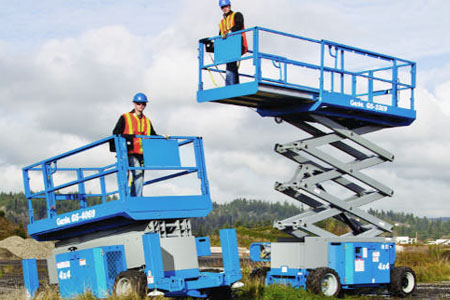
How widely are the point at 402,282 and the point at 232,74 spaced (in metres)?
5.83

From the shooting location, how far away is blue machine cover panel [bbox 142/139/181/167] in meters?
12.0

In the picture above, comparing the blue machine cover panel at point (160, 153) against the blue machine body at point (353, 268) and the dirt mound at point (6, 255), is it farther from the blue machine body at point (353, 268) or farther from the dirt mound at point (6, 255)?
the dirt mound at point (6, 255)

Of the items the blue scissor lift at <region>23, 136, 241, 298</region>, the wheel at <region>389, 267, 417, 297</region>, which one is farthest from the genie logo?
the wheel at <region>389, 267, 417, 297</region>

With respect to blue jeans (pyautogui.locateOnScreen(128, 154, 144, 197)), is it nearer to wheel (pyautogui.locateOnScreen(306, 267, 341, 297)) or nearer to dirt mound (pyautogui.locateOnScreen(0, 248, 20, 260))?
wheel (pyautogui.locateOnScreen(306, 267, 341, 297))

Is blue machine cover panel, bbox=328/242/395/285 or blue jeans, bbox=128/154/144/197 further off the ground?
blue jeans, bbox=128/154/144/197

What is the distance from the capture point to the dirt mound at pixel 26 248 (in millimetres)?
34281

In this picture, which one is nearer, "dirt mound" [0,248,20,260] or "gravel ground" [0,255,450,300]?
"gravel ground" [0,255,450,300]

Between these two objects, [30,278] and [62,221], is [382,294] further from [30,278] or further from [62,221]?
Answer: [30,278]

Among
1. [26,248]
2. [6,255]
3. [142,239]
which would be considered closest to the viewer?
[142,239]

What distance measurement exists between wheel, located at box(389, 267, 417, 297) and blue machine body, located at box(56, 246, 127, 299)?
6.28 meters

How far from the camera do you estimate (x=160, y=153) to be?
40.1 feet

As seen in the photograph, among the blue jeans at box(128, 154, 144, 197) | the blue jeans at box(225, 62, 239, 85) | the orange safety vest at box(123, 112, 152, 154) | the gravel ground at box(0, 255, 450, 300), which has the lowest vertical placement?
the gravel ground at box(0, 255, 450, 300)

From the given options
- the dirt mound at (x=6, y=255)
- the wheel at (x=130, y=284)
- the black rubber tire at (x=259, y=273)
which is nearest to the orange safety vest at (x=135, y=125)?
the wheel at (x=130, y=284)

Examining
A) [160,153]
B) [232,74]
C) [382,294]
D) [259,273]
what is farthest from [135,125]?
[382,294]
